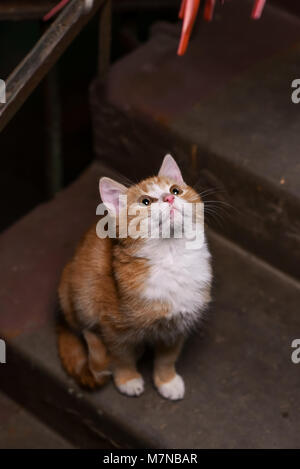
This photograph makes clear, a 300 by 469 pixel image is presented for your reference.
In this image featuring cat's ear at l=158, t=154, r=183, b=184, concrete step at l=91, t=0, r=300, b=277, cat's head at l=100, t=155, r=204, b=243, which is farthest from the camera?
concrete step at l=91, t=0, r=300, b=277

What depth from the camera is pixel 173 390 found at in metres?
1.74

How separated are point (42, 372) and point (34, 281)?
1.02 ft

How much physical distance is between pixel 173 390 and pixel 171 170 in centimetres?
59

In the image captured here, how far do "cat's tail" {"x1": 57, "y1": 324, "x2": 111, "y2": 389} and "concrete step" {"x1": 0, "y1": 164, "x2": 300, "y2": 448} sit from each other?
0.16ft

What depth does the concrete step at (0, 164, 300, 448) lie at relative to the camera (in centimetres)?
170

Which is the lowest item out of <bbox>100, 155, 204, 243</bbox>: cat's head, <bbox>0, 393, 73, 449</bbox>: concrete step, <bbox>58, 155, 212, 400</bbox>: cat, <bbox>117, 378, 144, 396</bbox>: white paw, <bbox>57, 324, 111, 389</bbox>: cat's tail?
<bbox>0, 393, 73, 449</bbox>: concrete step

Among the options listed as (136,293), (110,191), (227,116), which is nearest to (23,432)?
(136,293)

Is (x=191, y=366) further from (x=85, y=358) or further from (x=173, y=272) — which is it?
(x=173, y=272)

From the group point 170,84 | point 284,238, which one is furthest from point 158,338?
point 170,84

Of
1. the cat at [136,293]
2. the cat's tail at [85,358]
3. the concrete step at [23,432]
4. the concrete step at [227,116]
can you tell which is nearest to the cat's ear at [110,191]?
the cat at [136,293]

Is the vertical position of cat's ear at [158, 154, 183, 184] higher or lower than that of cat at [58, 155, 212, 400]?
higher

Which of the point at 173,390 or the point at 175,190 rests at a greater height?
the point at 175,190

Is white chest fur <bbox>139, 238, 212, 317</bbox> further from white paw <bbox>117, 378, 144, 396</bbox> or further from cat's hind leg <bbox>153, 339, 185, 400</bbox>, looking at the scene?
white paw <bbox>117, 378, 144, 396</bbox>

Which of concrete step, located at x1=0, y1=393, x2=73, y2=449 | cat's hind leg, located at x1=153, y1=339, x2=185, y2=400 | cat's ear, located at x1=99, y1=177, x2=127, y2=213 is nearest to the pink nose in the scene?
cat's ear, located at x1=99, y1=177, x2=127, y2=213
